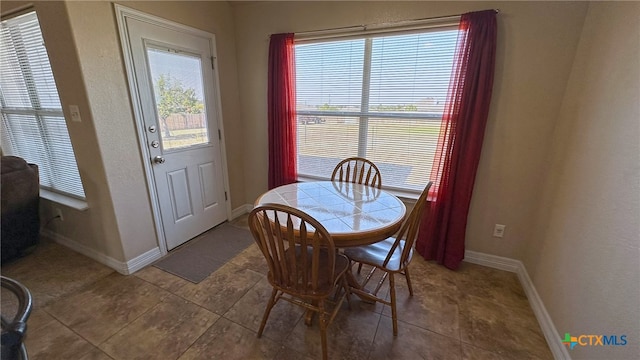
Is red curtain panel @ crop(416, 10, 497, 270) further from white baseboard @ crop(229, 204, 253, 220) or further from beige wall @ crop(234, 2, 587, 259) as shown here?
white baseboard @ crop(229, 204, 253, 220)

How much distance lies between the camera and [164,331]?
5.10 feet

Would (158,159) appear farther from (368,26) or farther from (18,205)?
(368,26)

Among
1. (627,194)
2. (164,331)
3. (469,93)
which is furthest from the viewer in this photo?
(469,93)

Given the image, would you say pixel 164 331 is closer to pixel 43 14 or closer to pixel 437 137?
pixel 43 14

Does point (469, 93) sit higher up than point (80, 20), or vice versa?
point (80, 20)

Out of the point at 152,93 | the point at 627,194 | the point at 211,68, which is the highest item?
the point at 211,68

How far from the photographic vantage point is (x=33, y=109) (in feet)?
7.39

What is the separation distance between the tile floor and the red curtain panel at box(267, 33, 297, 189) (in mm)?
1085

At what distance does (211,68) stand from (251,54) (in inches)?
18.0

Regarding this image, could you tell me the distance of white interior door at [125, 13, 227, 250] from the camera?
6.68ft

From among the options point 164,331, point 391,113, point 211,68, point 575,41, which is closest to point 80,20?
point 211,68

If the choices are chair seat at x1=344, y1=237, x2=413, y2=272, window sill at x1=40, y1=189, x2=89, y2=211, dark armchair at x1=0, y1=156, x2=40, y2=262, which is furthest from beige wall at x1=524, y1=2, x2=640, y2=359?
dark armchair at x1=0, y1=156, x2=40, y2=262

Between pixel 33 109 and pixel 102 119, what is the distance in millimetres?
1126

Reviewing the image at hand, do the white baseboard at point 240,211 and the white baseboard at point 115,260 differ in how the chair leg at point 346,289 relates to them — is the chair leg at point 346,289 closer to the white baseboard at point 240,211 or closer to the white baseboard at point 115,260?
the white baseboard at point 115,260
